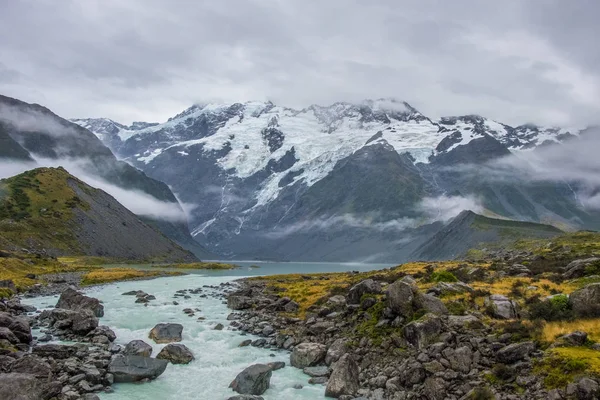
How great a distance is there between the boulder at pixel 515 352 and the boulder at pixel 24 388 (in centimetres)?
2627

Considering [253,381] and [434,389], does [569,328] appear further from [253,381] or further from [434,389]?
[253,381]

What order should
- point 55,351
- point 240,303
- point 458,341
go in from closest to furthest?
1. point 458,341
2. point 55,351
3. point 240,303

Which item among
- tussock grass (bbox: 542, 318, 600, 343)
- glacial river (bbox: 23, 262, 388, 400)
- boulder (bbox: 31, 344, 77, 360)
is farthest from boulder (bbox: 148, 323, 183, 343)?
tussock grass (bbox: 542, 318, 600, 343)

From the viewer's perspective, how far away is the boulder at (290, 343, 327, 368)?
121 ft

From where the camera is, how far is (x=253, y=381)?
31594mm

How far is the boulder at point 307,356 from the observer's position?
3681cm

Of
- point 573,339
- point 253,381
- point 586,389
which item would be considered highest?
point 573,339

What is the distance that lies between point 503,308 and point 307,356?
15361mm

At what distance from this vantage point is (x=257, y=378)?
3177cm

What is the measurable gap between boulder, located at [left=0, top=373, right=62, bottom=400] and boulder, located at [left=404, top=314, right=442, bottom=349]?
912 inches

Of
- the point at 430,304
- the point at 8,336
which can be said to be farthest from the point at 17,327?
the point at 430,304

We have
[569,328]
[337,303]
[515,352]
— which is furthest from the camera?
[337,303]

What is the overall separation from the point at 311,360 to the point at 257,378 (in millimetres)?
6316

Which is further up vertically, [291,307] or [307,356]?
[291,307]
